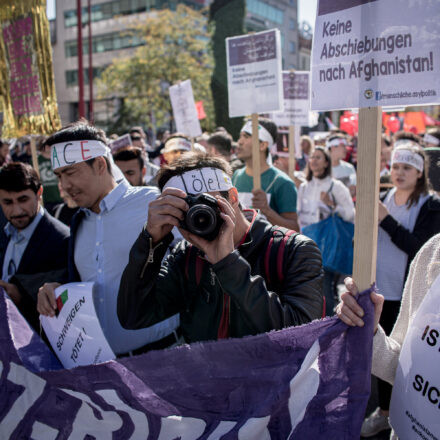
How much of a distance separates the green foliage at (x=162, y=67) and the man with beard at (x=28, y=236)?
83.1 ft

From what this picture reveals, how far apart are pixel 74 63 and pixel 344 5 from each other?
156ft

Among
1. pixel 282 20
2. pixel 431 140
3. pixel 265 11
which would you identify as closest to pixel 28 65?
pixel 431 140

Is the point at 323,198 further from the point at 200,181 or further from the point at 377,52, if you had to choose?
the point at 377,52

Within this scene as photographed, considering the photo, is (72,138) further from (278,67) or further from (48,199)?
(48,199)

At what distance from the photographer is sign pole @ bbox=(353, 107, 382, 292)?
56.2 inches

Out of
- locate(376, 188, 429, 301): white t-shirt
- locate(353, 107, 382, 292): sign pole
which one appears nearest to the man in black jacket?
locate(353, 107, 382, 292): sign pole

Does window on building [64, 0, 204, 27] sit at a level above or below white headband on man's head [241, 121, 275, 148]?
above

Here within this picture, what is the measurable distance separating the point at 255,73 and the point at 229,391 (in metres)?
3.20

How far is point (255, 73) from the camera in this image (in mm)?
4102

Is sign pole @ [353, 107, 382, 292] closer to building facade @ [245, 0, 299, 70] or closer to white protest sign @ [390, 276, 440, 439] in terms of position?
white protest sign @ [390, 276, 440, 439]

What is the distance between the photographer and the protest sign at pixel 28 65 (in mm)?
3586

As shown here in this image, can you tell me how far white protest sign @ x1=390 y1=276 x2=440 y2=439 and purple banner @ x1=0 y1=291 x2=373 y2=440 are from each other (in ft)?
0.48

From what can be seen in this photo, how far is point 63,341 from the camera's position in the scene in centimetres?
214

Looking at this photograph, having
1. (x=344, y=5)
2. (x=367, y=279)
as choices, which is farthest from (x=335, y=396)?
(x=344, y=5)
